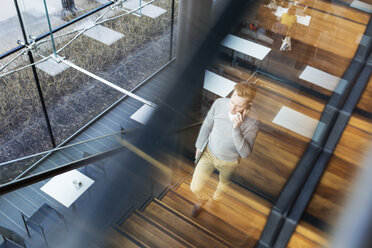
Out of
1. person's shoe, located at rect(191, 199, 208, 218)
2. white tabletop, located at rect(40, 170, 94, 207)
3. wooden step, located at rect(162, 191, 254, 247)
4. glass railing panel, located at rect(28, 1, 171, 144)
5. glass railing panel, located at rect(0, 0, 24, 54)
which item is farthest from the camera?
glass railing panel, located at rect(28, 1, 171, 144)

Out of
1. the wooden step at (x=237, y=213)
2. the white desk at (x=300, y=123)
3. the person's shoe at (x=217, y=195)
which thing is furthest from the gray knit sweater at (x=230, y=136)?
the person's shoe at (x=217, y=195)

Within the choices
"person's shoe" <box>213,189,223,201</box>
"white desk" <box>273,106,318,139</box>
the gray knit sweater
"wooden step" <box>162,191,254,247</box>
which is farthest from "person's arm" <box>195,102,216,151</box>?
"wooden step" <box>162,191,254,247</box>

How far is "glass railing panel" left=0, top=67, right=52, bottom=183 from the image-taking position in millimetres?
4016

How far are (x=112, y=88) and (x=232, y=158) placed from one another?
3984 millimetres

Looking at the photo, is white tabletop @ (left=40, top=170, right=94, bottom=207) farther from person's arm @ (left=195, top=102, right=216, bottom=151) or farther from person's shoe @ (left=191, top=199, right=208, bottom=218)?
person's arm @ (left=195, top=102, right=216, bottom=151)

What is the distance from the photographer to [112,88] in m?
5.18

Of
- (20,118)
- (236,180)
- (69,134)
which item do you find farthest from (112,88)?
(236,180)

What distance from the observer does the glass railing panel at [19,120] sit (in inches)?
158

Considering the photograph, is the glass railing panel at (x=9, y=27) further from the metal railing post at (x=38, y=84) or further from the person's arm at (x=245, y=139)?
the person's arm at (x=245, y=139)

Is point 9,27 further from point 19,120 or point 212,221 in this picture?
point 212,221

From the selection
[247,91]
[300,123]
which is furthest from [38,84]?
[247,91]

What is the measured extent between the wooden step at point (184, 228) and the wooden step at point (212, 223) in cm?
3

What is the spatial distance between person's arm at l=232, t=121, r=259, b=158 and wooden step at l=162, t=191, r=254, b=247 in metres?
0.60

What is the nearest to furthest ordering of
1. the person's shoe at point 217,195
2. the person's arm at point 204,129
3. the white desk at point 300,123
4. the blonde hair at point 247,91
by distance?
the person's arm at point 204,129, the blonde hair at point 247,91, the white desk at point 300,123, the person's shoe at point 217,195
